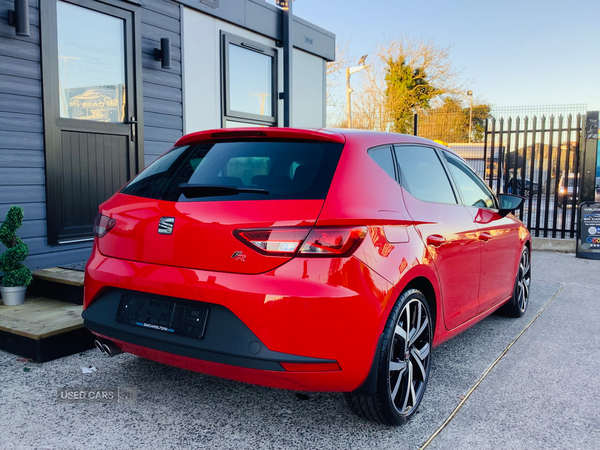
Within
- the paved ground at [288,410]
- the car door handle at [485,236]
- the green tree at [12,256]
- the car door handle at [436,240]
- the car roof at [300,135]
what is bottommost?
the paved ground at [288,410]

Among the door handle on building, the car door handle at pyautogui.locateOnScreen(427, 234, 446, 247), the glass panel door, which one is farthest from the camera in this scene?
the door handle on building

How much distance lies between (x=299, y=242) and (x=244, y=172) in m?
0.55

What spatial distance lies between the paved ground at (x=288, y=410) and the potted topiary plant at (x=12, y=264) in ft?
2.41

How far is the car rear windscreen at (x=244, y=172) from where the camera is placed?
2418 millimetres

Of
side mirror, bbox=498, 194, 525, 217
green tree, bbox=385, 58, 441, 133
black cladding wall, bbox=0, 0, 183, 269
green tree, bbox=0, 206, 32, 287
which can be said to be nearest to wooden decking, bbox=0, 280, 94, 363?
green tree, bbox=0, 206, 32, 287

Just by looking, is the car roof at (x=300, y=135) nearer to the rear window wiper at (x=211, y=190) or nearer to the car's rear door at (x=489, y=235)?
the rear window wiper at (x=211, y=190)

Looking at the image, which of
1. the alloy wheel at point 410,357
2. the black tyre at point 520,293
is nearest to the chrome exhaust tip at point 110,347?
the alloy wheel at point 410,357

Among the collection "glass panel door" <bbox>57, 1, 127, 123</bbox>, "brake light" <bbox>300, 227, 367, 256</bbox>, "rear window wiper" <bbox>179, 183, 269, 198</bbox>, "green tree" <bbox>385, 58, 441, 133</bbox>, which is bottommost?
"brake light" <bbox>300, 227, 367, 256</bbox>

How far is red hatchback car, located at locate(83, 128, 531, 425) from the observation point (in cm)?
222

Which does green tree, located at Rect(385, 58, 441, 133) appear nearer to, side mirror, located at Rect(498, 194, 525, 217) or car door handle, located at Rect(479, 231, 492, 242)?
side mirror, located at Rect(498, 194, 525, 217)

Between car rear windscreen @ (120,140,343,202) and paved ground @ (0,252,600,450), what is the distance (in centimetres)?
115

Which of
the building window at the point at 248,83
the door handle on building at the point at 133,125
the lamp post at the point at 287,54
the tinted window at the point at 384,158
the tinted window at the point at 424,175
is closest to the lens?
the tinted window at the point at 384,158

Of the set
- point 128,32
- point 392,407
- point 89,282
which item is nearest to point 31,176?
point 128,32

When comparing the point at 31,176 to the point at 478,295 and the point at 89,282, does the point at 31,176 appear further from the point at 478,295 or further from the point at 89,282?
the point at 478,295
